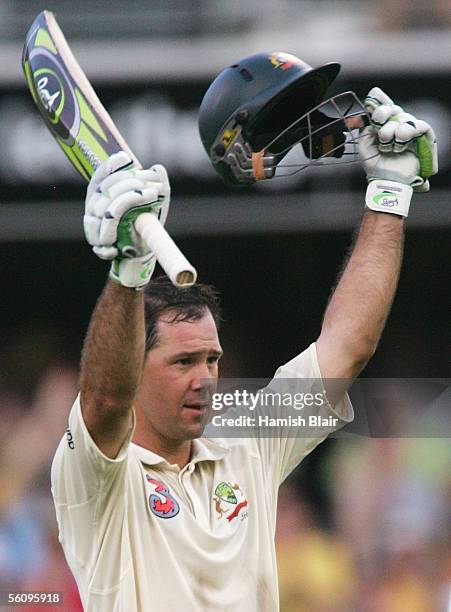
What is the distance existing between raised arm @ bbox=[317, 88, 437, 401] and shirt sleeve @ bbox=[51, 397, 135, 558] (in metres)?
0.63

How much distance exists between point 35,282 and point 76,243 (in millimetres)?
250

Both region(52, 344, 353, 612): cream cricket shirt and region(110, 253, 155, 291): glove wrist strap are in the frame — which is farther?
region(52, 344, 353, 612): cream cricket shirt

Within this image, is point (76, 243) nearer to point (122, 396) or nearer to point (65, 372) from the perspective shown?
point (65, 372)

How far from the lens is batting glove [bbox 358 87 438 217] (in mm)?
2936

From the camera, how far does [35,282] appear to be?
5.05 m

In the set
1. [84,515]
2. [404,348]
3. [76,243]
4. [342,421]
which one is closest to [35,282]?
[76,243]

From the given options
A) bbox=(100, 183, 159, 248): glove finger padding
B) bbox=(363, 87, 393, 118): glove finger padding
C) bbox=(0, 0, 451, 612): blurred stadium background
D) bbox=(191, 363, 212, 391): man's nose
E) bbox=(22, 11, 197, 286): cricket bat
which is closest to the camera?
bbox=(100, 183, 159, 248): glove finger padding

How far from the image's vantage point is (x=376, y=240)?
2.95 meters

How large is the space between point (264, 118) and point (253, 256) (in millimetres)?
2095

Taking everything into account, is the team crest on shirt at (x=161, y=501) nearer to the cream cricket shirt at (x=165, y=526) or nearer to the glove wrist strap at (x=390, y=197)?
the cream cricket shirt at (x=165, y=526)

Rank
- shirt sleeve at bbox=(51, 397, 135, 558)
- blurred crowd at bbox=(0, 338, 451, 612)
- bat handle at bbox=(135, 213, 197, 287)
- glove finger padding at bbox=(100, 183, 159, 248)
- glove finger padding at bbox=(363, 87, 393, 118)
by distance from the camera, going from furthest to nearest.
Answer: blurred crowd at bbox=(0, 338, 451, 612) < glove finger padding at bbox=(363, 87, 393, 118) < shirt sleeve at bbox=(51, 397, 135, 558) < glove finger padding at bbox=(100, 183, 159, 248) < bat handle at bbox=(135, 213, 197, 287)

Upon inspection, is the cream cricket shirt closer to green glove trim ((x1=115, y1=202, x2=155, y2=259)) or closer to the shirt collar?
the shirt collar

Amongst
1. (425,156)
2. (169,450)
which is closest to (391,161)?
(425,156)

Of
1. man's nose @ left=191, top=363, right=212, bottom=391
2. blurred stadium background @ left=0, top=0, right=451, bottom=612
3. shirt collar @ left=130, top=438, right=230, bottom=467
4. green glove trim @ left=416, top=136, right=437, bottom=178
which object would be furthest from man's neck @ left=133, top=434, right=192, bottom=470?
blurred stadium background @ left=0, top=0, right=451, bottom=612
